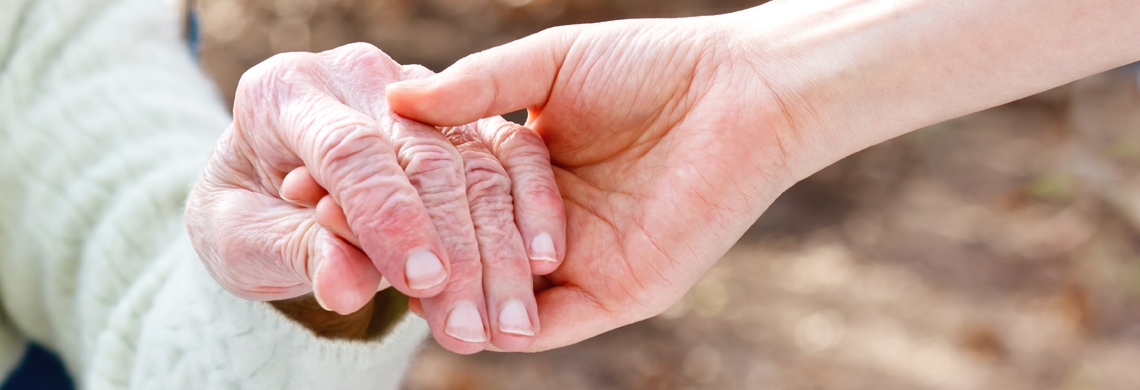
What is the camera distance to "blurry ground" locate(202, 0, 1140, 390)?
112 inches

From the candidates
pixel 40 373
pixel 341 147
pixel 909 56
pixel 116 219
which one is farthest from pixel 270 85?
pixel 40 373

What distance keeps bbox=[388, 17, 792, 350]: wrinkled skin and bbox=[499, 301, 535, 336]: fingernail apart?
127 mm

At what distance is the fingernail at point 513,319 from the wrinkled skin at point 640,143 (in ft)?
0.42

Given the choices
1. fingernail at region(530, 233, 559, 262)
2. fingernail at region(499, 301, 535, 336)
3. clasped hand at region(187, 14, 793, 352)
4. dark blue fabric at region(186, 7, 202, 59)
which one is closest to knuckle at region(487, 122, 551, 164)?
clasped hand at region(187, 14, 793, 352)

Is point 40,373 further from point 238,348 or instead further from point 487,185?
point 487,185

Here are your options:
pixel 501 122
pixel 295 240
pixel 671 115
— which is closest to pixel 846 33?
pixel 671 115

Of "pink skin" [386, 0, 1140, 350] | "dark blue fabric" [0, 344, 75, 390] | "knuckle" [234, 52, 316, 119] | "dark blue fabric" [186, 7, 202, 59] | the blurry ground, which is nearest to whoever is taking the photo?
"knuckle" [234, 52, 316, 119]

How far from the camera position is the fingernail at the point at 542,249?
1.20 metres

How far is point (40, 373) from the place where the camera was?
1.74 meters

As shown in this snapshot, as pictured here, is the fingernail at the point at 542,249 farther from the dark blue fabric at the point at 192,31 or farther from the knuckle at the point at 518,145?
the dark blue fabric at the point at 192,31

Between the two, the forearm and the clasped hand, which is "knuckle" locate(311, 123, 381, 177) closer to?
the clasped hand

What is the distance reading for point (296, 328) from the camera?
1233mm

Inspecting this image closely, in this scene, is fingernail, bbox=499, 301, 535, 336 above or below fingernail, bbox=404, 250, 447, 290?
below

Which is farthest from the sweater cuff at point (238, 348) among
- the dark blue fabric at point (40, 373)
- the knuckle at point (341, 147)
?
the dark blue fabric at point (40, 373)
